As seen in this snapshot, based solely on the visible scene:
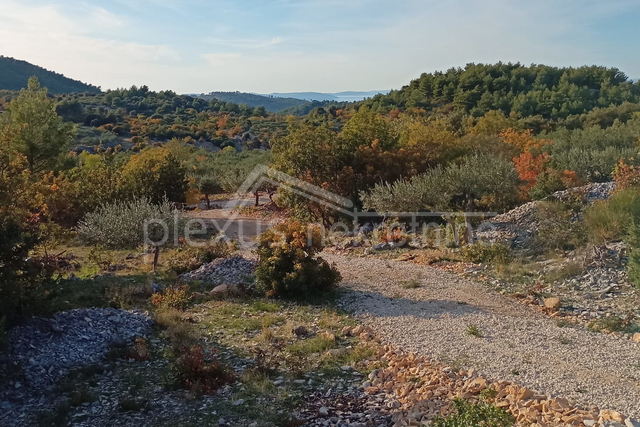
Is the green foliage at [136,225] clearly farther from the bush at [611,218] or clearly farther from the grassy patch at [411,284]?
the bush at [611,218]

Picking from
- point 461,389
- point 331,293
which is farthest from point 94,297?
point 461,389

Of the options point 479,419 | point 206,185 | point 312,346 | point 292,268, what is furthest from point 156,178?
point 479,419

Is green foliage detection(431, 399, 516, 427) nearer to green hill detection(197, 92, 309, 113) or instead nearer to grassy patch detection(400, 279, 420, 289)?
grassy patch detection(400, 279, 420, 289)

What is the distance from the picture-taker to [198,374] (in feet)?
20.8

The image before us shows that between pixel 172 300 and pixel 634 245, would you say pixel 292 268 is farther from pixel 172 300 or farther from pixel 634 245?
pixel 634 245

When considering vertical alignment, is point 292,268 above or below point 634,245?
below

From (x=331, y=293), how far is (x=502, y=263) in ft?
14.3

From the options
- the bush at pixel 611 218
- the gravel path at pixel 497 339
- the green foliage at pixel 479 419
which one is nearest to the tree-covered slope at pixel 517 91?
the bush at pixel 611 218

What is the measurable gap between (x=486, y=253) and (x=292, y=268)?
16.8 ft

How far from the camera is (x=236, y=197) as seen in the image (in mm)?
27281

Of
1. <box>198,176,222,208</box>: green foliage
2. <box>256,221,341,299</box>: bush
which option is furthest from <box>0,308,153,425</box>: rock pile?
<box>198,176,222,208</box>: green foliage

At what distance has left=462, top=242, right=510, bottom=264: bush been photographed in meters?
12.0

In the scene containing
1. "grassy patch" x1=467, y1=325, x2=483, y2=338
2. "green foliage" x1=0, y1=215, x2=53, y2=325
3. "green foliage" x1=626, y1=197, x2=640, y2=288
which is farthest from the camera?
"green foliage" x1=626, y1=197, x2=640, y2=288

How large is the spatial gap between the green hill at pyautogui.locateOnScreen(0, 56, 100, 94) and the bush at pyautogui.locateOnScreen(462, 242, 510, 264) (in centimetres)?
8371
